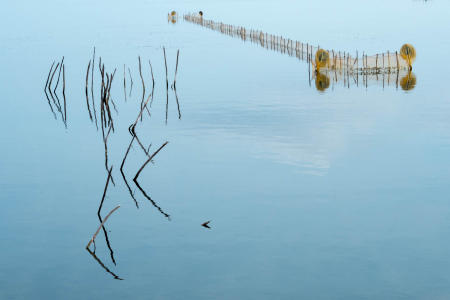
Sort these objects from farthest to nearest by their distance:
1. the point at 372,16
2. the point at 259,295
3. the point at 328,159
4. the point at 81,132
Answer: the point at 372,16 < the point at 81,132 < the point at 328,159 < the point at 259,295

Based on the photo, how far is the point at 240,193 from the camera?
75.5 feet

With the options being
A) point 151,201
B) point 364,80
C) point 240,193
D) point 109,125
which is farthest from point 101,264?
point 364,80

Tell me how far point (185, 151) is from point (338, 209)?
949 centimetres

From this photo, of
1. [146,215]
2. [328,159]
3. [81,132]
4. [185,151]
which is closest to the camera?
[146,215]

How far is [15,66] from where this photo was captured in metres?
58.9

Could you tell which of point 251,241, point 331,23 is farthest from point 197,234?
point 331,23

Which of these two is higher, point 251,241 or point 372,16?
point 372,16

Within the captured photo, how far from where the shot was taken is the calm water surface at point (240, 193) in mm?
16875

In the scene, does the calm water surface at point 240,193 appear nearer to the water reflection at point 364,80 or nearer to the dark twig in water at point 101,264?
the dark twig in water at point 101,264

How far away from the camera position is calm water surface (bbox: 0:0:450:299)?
16875mm

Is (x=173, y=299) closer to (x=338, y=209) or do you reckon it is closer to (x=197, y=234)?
(x=197, y=234)

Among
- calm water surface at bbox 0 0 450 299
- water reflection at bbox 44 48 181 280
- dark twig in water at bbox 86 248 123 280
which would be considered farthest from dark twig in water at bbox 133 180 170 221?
dark twig in water at bbox 86 248 123 280

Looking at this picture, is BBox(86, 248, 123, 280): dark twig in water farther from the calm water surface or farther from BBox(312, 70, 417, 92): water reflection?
BBox(312, 70, 417, 92): water reflection

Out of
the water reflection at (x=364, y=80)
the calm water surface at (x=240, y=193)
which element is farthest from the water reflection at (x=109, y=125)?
the water reflection at (x=364, y=80)
